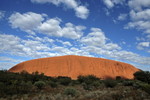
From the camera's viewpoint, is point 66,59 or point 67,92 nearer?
point 67,92

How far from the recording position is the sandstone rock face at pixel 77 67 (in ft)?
161

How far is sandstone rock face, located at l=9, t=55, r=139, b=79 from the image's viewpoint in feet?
161

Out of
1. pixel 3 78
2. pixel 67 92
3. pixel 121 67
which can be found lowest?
pixel 67 92

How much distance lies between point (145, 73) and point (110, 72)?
25144mm

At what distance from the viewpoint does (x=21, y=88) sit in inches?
451

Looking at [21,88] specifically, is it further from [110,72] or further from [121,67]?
[121,67]

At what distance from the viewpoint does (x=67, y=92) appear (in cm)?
1037

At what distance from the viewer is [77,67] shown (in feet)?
168

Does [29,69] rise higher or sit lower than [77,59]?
lower

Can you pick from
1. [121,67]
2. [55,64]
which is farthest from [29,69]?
[121,67]

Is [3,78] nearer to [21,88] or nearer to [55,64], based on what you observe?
[21,88]

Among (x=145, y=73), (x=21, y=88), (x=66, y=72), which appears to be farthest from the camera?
(x=66, y=72)

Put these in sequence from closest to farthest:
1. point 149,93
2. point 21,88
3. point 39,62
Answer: point 149,93 < point 21,88 < point 39,62

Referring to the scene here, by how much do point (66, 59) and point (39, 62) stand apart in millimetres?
11377
